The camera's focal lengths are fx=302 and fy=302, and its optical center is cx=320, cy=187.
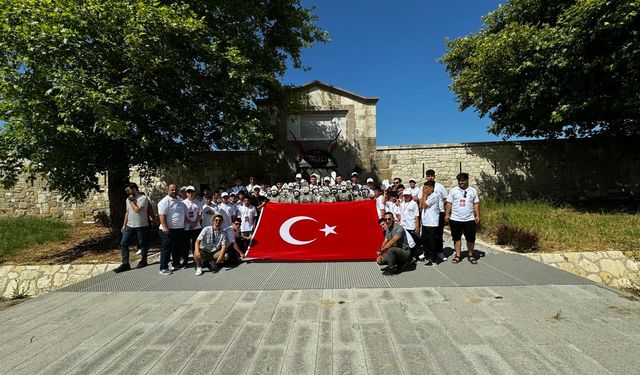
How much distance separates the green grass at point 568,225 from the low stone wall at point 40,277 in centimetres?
1151

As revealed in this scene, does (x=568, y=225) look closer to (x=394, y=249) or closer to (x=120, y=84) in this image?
(x=394, y=249)

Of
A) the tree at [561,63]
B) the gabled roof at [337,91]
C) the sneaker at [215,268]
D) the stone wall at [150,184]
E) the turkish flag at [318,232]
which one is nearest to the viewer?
the sneaker at [215,268]

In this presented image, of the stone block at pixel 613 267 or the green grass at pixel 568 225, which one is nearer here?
the stone block at pixel 613 267

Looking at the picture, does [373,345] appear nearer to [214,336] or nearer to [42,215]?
[214,336]

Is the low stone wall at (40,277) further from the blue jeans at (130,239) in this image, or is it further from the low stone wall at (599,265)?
the low stone wall at (599,265)

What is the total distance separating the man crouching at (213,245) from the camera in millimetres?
6125

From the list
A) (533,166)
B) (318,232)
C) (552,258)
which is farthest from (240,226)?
(533,166)

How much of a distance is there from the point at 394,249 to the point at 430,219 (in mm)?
1231

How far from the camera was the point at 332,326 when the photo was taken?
360 cm

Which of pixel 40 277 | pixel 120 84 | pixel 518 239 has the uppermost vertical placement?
pixel 120 84

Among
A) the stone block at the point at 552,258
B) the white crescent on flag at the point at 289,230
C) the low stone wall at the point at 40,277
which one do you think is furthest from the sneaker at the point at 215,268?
the stone block at the point at 552,258

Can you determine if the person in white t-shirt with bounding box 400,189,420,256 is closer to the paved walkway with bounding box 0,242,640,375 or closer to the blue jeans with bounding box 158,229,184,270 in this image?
the paved walkway with bounding box 0,242,640,375

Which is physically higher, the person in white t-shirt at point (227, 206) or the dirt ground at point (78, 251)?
the person in white t-shirt at point (227, 206)

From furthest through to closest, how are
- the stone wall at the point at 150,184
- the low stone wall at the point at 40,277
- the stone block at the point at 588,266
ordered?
the stone wall at the point at 150,184, the low stone wall at the point at 40,277, the stone block at the point at 588,266
